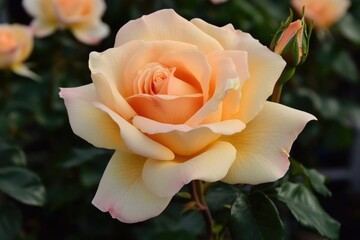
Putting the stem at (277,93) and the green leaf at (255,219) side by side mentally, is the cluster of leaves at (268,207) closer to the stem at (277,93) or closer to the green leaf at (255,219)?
the green leaf at (255,219)

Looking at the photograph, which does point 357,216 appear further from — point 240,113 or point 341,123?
point 240,113

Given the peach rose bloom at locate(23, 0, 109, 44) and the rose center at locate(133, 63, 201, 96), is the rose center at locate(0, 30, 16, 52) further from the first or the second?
the rose center at locate(133, 63, 201, 96)

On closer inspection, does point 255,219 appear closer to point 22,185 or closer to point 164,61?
point 164,61

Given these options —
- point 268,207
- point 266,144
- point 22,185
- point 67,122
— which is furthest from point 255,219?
point 67,122

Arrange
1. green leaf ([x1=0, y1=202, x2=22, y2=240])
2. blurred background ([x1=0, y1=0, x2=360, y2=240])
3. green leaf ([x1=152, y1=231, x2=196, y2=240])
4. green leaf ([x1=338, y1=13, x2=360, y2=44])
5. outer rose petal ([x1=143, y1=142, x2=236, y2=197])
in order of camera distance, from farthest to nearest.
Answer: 1. green leaf ([x1=338, y1=13, x2=360, y2=44])
2. blurred background ([x1=0, y1=0, x2=360, y2=240])
3. green leaf ([x1=0, y1=202, x2=22, y2=240])
4. green leaf ([x1=152, y1=231, x2=196, y2=240])
5. outer rose petal ([x1=143, y1=142, x2=236, y2=197])

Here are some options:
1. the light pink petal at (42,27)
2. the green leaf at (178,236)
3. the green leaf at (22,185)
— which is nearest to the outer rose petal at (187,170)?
the green leaf at (178,236)

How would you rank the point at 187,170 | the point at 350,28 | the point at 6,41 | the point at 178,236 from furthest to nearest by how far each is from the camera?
1. the point at 350,28
2. the point at 6,41
3. the point at 178,236
4. the point at 187,170

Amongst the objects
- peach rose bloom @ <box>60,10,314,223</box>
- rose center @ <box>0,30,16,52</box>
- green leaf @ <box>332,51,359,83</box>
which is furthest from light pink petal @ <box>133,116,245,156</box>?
green leaf @ <box>332,51,359,83</box>
